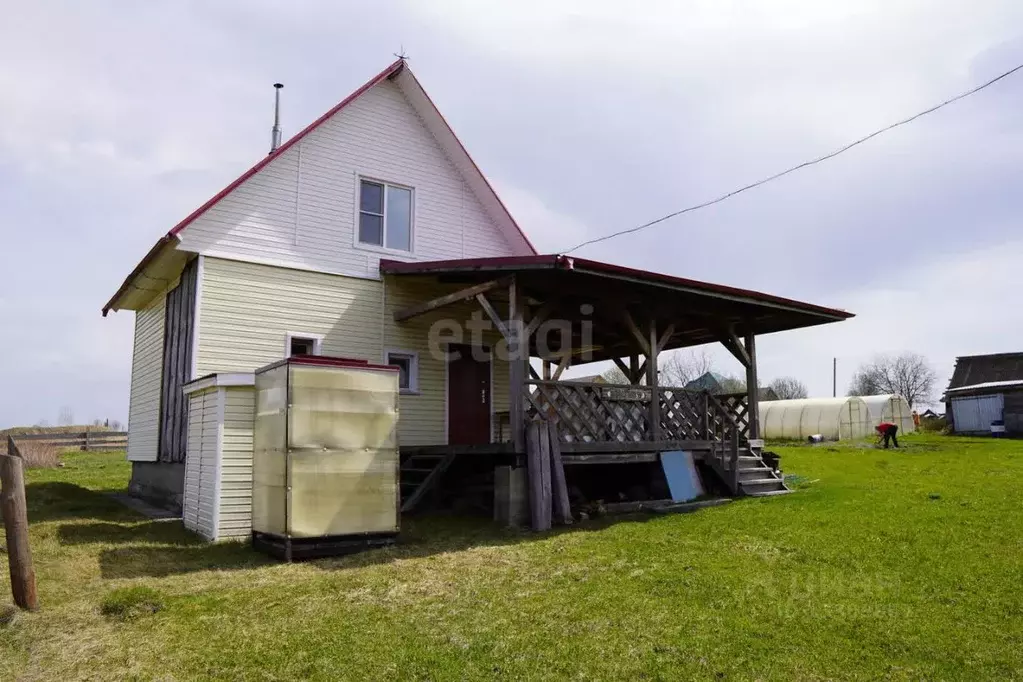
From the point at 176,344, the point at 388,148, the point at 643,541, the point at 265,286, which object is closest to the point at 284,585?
the point at 643,541

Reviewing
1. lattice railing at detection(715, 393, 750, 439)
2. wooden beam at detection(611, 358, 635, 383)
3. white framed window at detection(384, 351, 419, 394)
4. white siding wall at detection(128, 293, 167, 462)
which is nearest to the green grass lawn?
white framed window at detection(384, 351, 419, 394)

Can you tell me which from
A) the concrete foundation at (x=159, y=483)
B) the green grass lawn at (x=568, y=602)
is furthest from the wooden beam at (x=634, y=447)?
the concrete foundation at (x=159, y=483)

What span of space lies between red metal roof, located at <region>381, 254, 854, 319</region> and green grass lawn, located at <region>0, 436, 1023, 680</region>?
11.3 feet

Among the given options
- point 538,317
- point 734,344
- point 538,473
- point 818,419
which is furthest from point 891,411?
point 538,473

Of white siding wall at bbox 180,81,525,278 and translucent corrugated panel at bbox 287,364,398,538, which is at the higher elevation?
white siding wall at bbox 180,81,525,278

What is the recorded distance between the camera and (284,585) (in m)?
6.80

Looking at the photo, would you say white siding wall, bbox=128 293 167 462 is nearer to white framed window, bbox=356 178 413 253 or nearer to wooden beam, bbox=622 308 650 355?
white framed window, bbox=356 178 413 253

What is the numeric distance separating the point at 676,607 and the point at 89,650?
13.8 feet

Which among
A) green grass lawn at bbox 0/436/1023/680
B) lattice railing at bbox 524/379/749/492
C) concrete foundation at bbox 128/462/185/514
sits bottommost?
green grass lawn at bbox 0/436/1023/680

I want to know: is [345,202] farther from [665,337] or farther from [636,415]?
[636,415]

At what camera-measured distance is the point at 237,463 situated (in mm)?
9422

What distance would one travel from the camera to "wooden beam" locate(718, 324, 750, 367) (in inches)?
546

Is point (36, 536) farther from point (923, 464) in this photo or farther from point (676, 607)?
point (923, 464)

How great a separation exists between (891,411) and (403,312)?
96.1 feet
